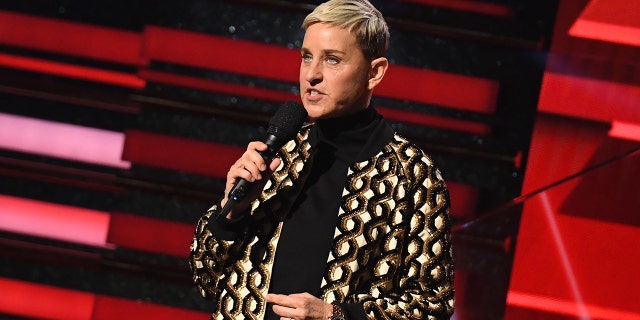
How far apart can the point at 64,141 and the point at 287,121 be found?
5.59 ft

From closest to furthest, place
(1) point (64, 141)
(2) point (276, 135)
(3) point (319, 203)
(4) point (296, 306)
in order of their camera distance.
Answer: (4) point (296, 306)
(2) point (276, 135)
(3) point (319, 203)
(1) point (64, 141)

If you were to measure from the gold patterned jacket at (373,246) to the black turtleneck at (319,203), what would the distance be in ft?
0.05

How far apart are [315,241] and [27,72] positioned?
1.81 metres

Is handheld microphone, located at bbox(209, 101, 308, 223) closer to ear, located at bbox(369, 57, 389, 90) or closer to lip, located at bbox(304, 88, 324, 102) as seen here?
lip, located at bbox(304, 88, 324, 102)

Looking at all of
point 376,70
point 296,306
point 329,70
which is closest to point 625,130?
point 376,70

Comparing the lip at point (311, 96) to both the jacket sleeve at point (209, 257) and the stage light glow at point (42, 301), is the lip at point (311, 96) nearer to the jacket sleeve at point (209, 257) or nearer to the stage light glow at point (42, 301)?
the jacket sleeve at point (209, 257)

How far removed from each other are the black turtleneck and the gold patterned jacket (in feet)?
0.05

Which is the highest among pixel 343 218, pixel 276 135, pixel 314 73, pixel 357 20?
pixel 357 20

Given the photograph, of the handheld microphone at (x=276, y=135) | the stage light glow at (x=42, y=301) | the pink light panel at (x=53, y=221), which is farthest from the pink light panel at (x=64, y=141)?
the handheld microphone at (x=276, y=135)

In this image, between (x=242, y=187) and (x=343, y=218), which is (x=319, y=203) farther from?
(x=242, y=187)

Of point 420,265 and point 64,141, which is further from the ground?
point 420,265

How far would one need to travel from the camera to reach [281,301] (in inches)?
54.3

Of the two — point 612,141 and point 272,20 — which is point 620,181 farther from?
point 272,20

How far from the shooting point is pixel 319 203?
5.21ft
